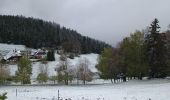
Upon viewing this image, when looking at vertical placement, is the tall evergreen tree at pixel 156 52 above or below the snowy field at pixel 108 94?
above

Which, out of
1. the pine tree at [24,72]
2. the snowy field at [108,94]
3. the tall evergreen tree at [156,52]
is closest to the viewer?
the snowy field at [108,94]

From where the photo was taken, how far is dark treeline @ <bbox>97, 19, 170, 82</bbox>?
7638 cm

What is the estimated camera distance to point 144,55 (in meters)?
79.8

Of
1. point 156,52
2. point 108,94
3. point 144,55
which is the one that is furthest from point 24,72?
point 108,94

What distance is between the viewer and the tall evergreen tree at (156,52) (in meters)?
76.1

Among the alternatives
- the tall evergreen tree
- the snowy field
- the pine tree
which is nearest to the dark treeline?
the tall evergreen tree

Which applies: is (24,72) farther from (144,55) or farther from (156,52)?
(156,52)

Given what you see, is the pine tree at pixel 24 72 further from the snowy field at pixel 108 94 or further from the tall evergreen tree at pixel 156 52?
the snowy field at pixel 108 94

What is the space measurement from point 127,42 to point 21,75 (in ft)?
104

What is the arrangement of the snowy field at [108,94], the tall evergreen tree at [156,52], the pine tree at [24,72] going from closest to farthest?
the snowy field at [108,94], the tall evergreen tree at [156,52], the pine tree at [24,72]

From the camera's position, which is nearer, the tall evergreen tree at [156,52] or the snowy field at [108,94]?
the snowy field at [108,94]

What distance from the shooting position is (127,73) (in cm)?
8688

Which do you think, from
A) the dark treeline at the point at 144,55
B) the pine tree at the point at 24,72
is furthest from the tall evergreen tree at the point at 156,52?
the pine tree at the point at 24,72

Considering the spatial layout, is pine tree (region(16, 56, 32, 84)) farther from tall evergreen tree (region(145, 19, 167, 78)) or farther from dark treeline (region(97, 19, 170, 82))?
tall evergreen tree (region(145, 19, 167, 78))
